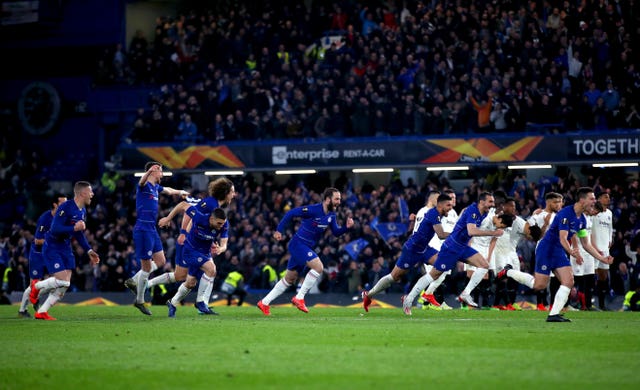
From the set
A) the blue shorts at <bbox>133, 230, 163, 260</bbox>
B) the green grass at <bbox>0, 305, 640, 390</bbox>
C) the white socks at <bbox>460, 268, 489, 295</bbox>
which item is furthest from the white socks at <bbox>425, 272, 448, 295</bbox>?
the blue shorts at <bbox>133, 230, 163, 260</bbox>

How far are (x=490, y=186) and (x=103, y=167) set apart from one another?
58.9ft

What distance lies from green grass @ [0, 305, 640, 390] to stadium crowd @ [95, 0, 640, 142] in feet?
45.5

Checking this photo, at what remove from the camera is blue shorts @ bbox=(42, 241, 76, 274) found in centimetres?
2059

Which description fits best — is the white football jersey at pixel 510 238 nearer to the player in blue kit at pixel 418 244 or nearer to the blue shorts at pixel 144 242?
the player in blue kit at pixel 418 244

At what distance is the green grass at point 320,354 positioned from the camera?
1078cm

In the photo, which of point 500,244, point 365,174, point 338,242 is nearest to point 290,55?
point 365,174

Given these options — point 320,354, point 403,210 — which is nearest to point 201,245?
point 320,354

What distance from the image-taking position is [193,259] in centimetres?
2078

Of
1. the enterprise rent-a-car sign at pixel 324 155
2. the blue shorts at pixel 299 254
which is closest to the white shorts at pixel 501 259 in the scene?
the blue shorts at pixel 299 254

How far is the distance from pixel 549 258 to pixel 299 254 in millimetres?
5545

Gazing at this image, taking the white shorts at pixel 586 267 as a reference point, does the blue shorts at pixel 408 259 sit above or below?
above

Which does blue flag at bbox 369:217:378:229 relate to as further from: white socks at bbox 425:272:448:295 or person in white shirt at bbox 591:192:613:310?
person in white shirt at bbox 591:192:613:310

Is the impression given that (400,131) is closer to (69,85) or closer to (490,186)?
(490,186)

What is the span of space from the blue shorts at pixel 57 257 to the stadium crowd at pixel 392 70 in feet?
50.7
